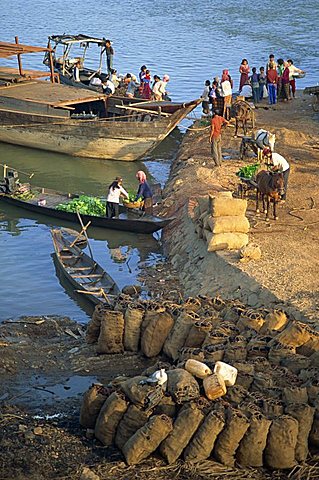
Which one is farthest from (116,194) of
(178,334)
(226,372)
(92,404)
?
(226,372)

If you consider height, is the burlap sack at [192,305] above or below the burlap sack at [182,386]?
below

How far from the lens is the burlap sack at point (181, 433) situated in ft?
35.6

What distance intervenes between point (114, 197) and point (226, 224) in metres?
4.12

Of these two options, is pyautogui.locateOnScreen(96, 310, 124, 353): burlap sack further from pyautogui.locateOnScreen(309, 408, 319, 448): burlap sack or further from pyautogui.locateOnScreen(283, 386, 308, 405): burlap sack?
pyautogui.locateOnScreen(309, 408, 319, 448): burlap sack

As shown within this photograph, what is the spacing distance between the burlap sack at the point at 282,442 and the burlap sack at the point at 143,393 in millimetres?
1469

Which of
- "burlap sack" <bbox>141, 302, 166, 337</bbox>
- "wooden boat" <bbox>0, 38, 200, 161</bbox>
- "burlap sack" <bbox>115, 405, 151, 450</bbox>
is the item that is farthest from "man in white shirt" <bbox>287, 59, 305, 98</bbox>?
"burlap sack" <bbox>115, 405, 151, 450</bbox>

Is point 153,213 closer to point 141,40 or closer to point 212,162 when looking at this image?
point 212,162

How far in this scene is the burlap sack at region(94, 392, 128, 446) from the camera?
37.0ft

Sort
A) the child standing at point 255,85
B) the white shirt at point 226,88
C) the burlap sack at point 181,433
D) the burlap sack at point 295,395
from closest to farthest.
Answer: the burlap sack at point 181,433 → the burlap sack at point 295,395 → the white shirt at point 226,88 → the child standing at point 255,85

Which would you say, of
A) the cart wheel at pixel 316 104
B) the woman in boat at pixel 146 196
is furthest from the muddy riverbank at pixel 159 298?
the cart wheel at pixel 316 104

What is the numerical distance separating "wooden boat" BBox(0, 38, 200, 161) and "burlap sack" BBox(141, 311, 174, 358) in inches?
551

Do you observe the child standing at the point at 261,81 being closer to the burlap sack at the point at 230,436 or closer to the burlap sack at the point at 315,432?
the burlap sack at the point at 315,432

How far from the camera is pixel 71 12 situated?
6100 cm

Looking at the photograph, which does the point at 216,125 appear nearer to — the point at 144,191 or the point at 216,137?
the point at 216,137
